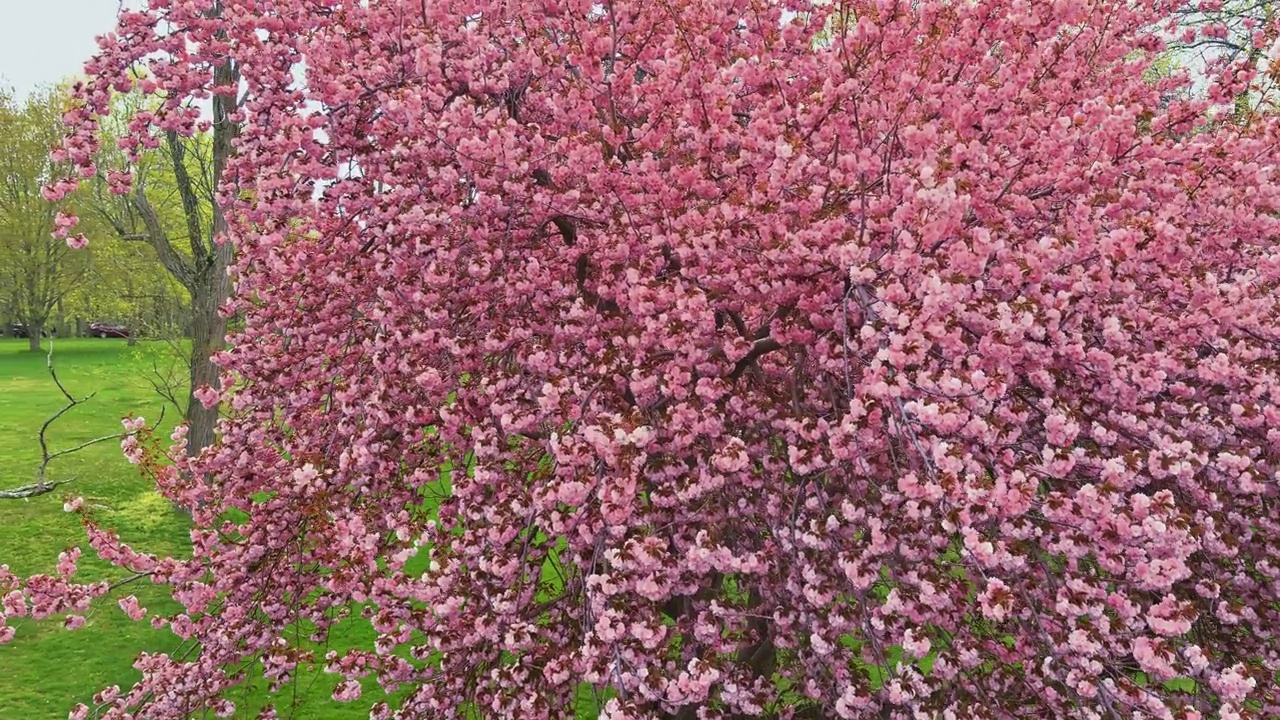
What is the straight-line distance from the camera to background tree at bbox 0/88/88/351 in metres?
29.4

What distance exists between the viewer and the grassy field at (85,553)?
820 centimetres

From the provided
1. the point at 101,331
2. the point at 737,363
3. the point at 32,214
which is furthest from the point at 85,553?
the point at 101,331

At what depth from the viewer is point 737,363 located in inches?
183

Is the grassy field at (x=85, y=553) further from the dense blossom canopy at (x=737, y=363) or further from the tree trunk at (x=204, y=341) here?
the tree trunk at (x=204, y=341)

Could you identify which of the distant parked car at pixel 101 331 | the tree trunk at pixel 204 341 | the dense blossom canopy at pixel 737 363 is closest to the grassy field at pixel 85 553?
the dense blossom canopy at pixel 737 363

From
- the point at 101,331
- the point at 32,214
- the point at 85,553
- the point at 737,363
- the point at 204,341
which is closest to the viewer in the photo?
the point at 737,363

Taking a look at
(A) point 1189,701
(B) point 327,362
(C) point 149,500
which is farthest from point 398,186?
(C) point 149,500

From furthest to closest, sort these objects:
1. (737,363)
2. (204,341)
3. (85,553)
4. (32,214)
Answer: (32,214)
(85,553)
(204,341)
(737,363)

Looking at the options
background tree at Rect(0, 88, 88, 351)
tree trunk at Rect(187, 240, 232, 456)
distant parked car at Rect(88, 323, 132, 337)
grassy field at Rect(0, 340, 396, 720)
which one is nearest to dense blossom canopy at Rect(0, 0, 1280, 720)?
grassy field at Rect(0, 340, 396, 720)

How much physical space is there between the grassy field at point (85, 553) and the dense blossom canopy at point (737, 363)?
5.54ft

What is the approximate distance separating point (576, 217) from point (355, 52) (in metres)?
1.89

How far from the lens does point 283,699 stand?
8.26 metres

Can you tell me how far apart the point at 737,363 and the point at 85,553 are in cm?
1242

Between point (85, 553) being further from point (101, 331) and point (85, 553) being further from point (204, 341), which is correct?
point (101, 331)
